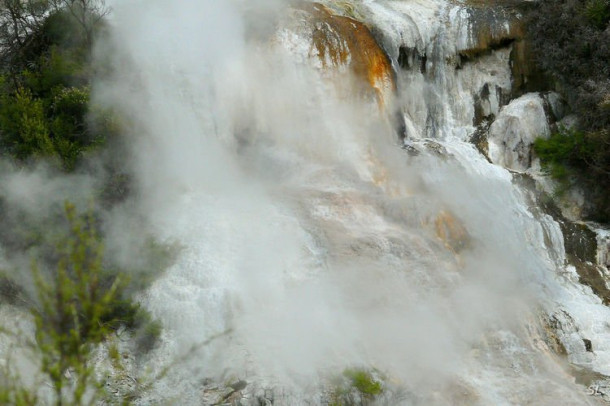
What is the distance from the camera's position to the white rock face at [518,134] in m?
12.9

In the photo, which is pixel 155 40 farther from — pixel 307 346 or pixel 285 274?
pixel 307 346

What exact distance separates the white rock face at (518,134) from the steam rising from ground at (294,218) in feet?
2.45

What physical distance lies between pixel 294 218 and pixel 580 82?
7098mm

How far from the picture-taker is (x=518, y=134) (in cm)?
1302

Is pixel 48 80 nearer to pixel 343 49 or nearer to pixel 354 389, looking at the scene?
pixel 343 49

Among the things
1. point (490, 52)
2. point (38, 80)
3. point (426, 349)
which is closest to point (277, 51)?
point (38, 80)

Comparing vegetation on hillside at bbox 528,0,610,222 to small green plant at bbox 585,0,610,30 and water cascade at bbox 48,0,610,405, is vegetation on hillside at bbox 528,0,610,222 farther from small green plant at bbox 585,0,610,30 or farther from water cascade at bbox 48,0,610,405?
water cascade at bbox 48,0,610,405

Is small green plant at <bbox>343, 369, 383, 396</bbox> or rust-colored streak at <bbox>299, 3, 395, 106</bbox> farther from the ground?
rust-colored streak at <bbox>299, 3, 395, 106</bbox>

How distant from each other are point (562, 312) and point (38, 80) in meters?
9.49

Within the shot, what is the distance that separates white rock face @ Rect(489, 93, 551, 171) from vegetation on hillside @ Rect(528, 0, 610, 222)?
29cm

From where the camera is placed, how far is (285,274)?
8.90 m

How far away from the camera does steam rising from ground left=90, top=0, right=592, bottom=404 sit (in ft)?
26.8

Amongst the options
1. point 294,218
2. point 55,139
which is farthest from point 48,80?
Result: point 294,218

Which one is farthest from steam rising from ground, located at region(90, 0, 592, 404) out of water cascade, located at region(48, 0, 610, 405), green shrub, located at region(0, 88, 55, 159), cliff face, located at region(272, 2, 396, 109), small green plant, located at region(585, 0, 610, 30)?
small green plant, located at region(585, 0, 610, 30)
